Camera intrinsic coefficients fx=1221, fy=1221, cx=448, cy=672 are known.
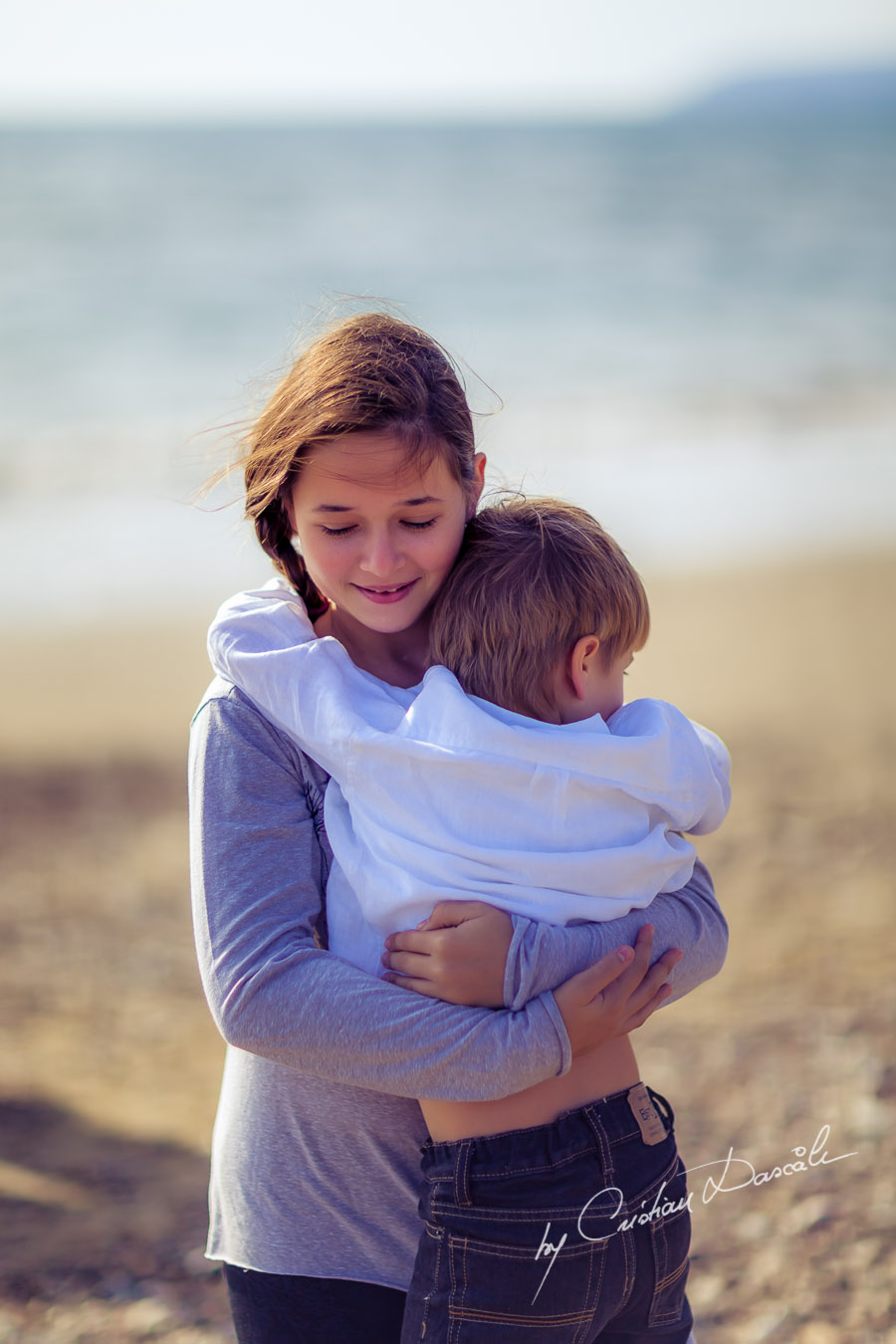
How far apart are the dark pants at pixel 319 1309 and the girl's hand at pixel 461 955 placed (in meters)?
0.45

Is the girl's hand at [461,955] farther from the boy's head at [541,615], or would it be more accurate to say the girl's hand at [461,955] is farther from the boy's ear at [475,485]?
the boy's ear at [475,485]

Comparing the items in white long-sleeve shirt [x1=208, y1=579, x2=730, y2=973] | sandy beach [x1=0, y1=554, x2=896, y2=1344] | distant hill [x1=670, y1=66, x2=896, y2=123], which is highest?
distant hill [x1=670, y1=66, x2=896, y2=123]

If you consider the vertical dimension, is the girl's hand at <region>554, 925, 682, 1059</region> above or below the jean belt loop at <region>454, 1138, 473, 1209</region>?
above

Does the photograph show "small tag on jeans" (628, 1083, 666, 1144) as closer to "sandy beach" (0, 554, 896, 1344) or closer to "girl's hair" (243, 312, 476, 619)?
"girl's hair" (243, 312, 476, 619)

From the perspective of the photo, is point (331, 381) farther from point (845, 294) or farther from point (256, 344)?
point (845, 294)

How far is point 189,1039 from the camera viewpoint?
3939 millimetres

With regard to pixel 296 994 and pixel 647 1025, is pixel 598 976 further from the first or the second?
pixel 647 1025

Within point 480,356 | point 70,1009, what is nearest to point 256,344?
point 480,356

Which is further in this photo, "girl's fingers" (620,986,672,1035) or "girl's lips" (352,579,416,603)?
"girl's lips" (352,579,416,603)

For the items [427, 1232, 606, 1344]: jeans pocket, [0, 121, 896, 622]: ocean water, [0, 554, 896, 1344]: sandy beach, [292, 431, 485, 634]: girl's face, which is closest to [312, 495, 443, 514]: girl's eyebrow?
[292, 431, 485, 634]: girl's face

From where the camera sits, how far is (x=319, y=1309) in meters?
1.59

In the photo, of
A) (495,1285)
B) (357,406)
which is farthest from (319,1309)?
(357,406)

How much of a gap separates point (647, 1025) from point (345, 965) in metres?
2.71

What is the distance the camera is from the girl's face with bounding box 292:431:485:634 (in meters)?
1.56
